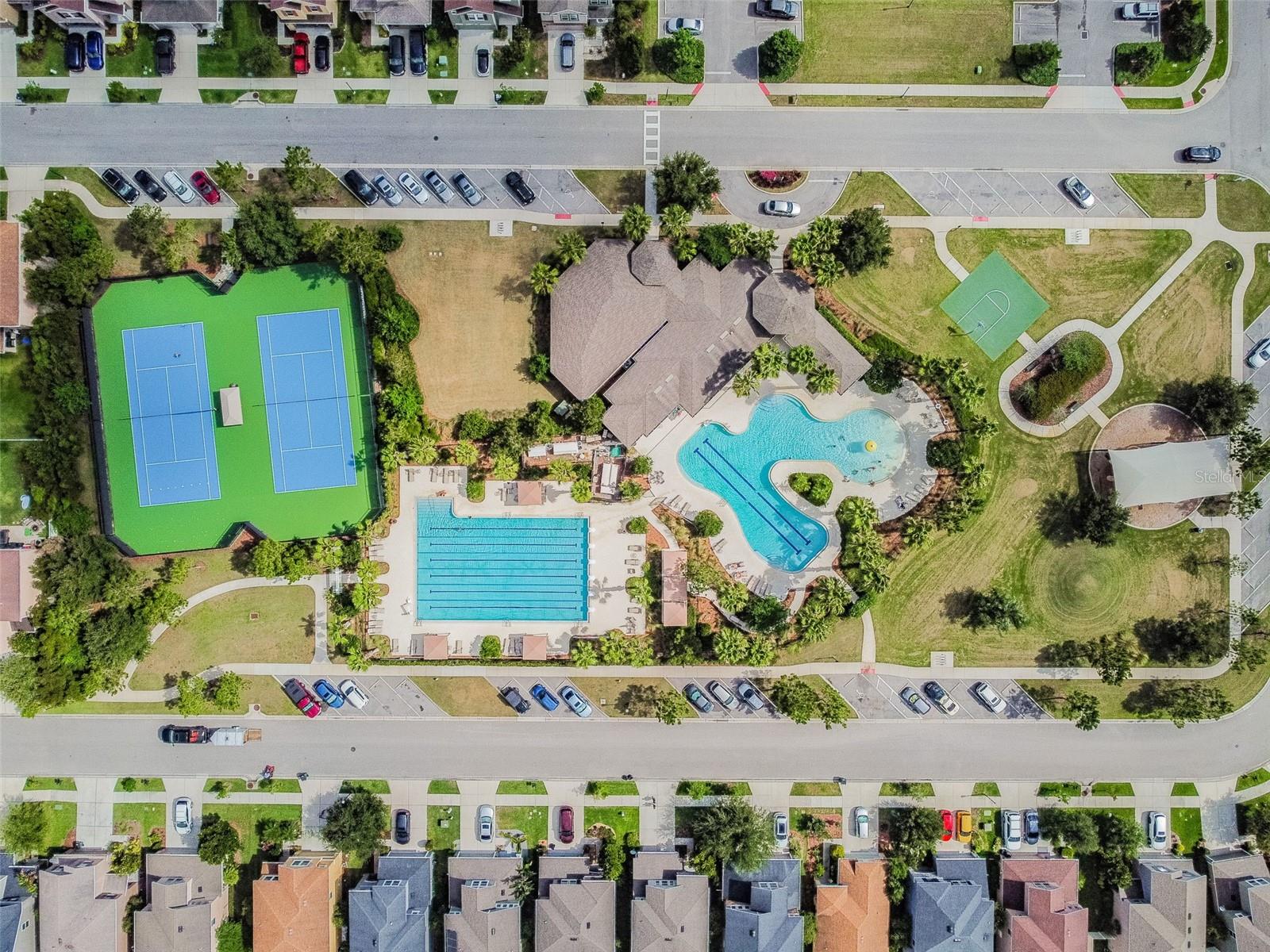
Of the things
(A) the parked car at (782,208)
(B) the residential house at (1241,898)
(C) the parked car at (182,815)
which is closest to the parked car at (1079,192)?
(A) the parked car at (782,208)

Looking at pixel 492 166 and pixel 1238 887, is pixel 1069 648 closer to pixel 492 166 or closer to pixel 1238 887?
Result: pixel 1238 887

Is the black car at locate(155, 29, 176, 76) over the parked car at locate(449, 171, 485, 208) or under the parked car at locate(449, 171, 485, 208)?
over

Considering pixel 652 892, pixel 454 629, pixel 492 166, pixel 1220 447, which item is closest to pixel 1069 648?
pixel 1220 447

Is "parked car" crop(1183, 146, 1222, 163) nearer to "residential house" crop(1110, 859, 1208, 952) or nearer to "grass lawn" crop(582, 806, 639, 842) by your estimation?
"residential house" crop(1110, 859, 1208, 952)

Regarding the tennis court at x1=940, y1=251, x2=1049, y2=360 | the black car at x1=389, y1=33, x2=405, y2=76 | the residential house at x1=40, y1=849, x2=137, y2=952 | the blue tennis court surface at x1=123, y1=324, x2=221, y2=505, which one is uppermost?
the black car at x1=389, y1=33, x2=405, y2=76

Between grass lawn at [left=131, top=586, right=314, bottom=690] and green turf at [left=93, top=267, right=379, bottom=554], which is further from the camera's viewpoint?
green turf at [left=93, top=267, right=379, bottom=554]

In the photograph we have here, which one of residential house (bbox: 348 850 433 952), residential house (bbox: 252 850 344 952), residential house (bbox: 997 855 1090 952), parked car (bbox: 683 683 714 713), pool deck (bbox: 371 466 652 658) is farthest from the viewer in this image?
pool deck (bbox: 371 466 652 658)

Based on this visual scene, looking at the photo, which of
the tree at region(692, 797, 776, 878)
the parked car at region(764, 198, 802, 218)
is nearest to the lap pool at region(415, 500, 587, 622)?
the tree at region(692, 797, 776, 878)
